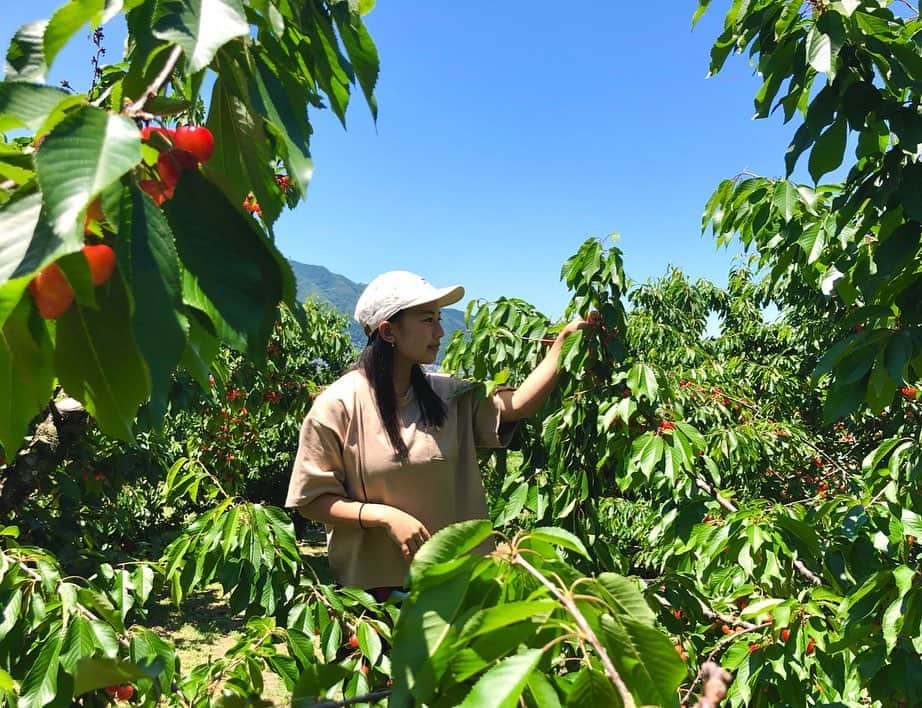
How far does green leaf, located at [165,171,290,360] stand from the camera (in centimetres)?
54

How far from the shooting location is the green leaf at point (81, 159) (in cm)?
42

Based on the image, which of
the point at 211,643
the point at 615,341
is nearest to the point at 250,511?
the point at 615,341

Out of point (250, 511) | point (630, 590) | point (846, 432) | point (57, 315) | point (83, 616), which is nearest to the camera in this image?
point (57, 315)

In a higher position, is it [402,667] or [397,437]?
[397,437]

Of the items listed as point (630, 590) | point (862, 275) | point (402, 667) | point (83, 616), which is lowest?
point (83, 616)

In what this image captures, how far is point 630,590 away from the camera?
657mm

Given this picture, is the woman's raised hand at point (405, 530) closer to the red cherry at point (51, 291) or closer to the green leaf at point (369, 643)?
the green leaf at point (369, 643)

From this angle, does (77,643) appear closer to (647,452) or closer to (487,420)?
(487,420)

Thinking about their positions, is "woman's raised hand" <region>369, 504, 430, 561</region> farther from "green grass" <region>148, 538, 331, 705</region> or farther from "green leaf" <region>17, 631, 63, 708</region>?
"green grass" <region>148, 538, 331, 705</region>

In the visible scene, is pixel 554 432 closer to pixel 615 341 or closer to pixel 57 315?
pixel 615 341

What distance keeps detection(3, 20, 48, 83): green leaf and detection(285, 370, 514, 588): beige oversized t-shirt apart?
117 centimetres

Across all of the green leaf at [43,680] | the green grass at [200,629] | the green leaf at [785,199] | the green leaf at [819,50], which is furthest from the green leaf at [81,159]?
the green grass at [200,629]

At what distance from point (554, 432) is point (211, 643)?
20.6 ft

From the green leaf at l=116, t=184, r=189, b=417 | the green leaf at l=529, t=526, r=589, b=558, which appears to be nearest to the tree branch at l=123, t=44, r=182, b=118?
the green leaf at l=116, t=184, r=189, b=417
